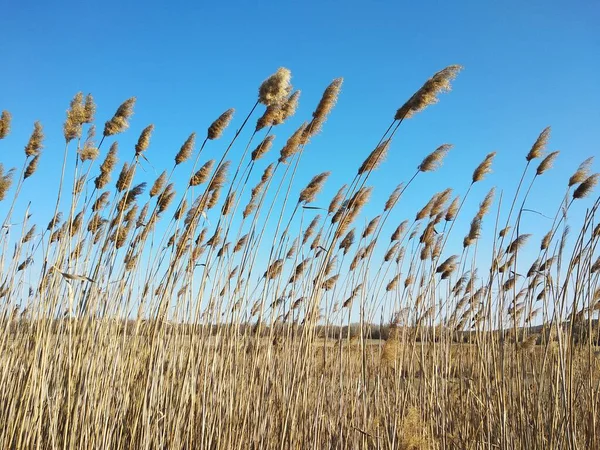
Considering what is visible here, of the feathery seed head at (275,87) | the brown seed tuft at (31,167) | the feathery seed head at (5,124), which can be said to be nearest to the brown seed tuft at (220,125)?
the feathery seed head at (275,87)

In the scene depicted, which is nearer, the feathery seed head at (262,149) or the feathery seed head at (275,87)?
the feathery seed head at (275,87)

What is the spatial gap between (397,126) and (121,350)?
176 cm

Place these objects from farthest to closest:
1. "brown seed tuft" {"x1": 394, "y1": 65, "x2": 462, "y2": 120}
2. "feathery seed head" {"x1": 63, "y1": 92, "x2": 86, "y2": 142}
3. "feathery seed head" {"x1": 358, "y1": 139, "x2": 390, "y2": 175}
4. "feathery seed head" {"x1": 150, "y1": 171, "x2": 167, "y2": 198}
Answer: "feathery seed head" {"x1": 150, "y1": 171, "x2": 167, "y2": 198} → "feathery seed head" {"x1": 63, "y1": 92, "x2": 86, "y2": 142} → "feathery seed head" {"x1": 358, "y1": 139, "x2": 390, "y2": 175} → "brown seed tuft" {"x1": 394, "y1": 65, "x2": 462, "y2": 120}

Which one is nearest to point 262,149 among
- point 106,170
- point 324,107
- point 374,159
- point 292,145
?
point 292,145

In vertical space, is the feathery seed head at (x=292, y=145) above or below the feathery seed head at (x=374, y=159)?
above

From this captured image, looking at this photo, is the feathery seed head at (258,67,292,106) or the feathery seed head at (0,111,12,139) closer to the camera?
the feathery seed head at (258,67,292,106)

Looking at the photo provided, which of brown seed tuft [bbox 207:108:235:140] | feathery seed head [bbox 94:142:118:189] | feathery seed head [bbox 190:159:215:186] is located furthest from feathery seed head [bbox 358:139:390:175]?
feathery seed head [bbox 94:142:118:189]

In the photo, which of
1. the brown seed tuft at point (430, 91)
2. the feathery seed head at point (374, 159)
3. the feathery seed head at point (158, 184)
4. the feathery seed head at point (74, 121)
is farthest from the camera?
the feathery seed head at point (158, 184)

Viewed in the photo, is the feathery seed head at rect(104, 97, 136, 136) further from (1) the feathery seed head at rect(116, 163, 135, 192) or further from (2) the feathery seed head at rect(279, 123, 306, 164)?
(2) the feathery seed head at rect(279, 123, 306, 164)

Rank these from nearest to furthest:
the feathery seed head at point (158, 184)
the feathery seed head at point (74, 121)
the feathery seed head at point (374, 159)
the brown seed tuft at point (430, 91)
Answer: the brown seed tuft at point (430, 91) < the feathery seed head at point (374, 159) < the feathery seed head at point (74, 121) < the feathery seed head at point (158, 184)

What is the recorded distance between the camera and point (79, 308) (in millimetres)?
2572

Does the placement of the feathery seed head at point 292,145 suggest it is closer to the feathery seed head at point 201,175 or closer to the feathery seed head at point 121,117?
the feathery seed head at point 201,175

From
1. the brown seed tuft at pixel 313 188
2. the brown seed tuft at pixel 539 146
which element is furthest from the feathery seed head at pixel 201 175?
the brown seed tuft at pixel 539 146

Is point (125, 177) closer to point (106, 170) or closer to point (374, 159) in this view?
point (106, 170)
